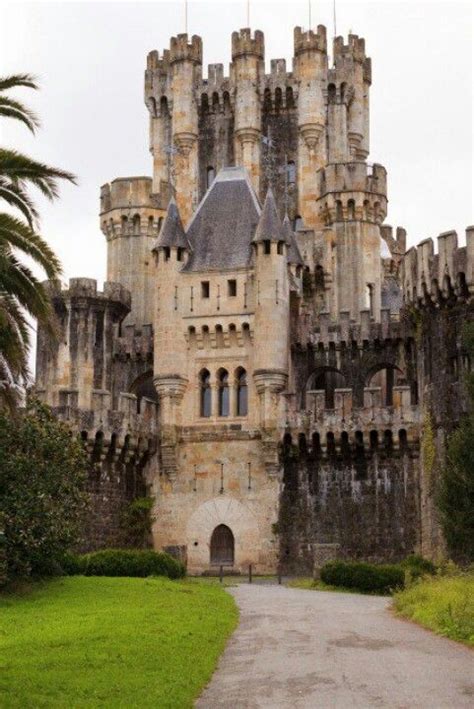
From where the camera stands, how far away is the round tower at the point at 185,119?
67438 millimetres

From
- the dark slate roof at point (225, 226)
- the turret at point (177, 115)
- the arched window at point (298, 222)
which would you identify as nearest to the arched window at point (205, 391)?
the dark slate roof at point (225, 226)

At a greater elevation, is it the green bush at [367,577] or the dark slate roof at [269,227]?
the dark slate roof at [269,227]

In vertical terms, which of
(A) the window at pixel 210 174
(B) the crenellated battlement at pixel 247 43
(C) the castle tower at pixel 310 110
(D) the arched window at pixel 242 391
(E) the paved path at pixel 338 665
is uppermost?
(B) the crenellated battlement at pixel 247 43

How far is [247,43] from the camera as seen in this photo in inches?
2717

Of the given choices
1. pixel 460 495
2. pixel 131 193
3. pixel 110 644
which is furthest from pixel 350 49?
pixel 110 644

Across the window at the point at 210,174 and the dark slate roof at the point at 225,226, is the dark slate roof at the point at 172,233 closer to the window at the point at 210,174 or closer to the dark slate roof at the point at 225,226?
the dark slate roof at the point at 225,226

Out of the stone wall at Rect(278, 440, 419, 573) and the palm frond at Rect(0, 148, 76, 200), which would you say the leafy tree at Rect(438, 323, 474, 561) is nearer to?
the stone wall at Rect(278, 440, 419, 573)

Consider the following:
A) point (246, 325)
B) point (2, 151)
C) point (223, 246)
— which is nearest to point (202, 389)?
point (246, 325)

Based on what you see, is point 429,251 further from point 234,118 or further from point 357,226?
point 234,118

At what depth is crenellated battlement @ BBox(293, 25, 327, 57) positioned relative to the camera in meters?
68.6

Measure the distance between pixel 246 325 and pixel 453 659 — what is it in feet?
109

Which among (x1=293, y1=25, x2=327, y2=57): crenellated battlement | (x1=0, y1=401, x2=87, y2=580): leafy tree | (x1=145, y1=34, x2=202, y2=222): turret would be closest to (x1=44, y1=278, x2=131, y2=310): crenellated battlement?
(x1=145, y1=34, x2=202, y2=222): turret

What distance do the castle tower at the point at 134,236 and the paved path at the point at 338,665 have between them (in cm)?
3579

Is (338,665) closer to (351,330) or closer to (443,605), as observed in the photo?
(443,605)
